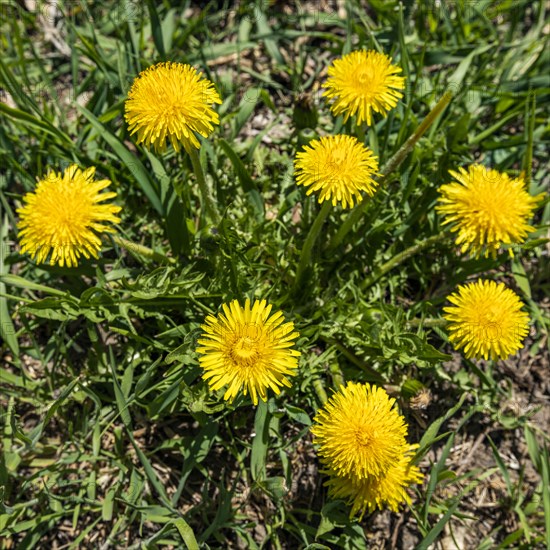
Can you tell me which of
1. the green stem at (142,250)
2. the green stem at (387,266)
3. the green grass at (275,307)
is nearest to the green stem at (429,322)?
the green grass at (275,307)

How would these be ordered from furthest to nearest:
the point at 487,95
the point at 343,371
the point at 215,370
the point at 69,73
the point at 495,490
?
the point at 69,73 < the point at 487,95 < the point at 495,490 < the point at 343,371 < the point at 215,370

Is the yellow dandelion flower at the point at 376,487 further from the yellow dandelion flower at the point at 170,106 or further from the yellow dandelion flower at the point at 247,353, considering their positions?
the yellow dandelion flower at the point at 170,106

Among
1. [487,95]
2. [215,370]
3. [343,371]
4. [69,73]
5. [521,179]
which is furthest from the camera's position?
[69,73]

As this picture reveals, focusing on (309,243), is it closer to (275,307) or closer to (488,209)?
(275,307)

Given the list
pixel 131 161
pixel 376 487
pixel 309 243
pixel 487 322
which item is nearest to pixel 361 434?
Answer: pixel 376 487

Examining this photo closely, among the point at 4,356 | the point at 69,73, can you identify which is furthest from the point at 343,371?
the point at 69,73

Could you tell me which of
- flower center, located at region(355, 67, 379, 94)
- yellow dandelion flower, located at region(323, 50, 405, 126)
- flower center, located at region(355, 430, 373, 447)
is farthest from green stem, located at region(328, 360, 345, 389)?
flower center, located at region(355, 67, 379, 94)

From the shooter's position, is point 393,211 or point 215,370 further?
point 393,211

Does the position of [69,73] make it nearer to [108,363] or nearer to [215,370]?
[108,363]

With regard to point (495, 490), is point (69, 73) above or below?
above
